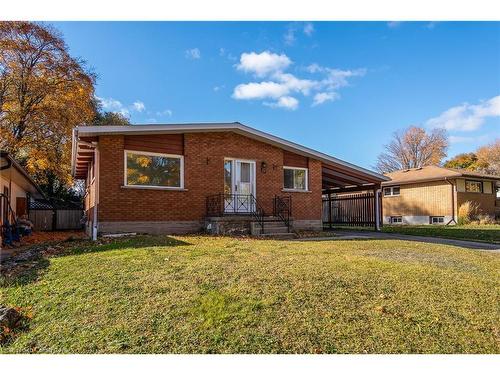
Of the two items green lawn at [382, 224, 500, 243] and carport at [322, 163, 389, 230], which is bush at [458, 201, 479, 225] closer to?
green lawn at [382, 224, 500, 243]

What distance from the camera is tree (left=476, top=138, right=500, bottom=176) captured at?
38.3 m

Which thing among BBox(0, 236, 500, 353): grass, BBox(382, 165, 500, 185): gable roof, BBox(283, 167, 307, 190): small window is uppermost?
BBox(382, 165, 500, 185): gable roof

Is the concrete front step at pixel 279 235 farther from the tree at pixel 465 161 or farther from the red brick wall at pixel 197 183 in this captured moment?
the tree at pixel 465 161

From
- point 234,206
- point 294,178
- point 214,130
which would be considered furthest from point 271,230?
point 214,130

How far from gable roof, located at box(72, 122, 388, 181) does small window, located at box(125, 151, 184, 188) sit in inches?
31.6

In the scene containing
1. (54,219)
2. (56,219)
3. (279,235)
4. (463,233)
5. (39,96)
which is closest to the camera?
(279,235)

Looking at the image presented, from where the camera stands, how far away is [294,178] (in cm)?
1455

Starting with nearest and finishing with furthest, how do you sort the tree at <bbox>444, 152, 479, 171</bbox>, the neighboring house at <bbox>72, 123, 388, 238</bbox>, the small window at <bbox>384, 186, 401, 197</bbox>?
the neighboring house at <bbox>72, 123, 388, 238</bbox> < the small window at <bbox>384, 186, 401, 197</bbox> < the tree at <bbox>444, 152, 479, 171</bbox>

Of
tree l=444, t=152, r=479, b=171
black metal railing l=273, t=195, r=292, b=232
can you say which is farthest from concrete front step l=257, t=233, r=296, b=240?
tree l=444, t=152, r=479, b=171

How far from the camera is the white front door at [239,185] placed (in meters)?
12.9

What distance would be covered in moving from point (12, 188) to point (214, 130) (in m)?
11.0

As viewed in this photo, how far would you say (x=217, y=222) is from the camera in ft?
37.5

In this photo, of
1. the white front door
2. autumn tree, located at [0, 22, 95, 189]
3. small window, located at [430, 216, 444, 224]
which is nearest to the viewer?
the white front door

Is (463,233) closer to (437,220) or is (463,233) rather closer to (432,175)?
(437,220)
